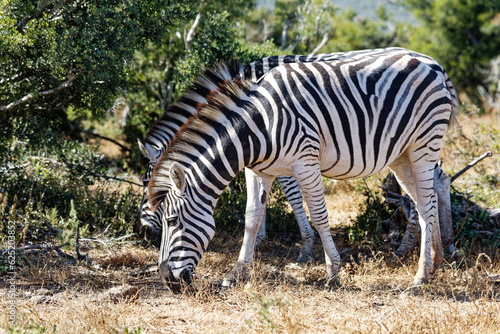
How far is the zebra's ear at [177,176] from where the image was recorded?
4328 millimetres

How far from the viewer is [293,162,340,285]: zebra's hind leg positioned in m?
4.80

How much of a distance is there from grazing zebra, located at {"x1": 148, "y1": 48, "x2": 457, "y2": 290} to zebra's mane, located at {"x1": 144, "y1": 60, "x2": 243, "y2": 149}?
0.04 meters

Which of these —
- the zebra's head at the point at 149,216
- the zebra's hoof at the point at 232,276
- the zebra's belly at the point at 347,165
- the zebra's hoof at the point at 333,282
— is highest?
the zebra's belly at the point at 347,165

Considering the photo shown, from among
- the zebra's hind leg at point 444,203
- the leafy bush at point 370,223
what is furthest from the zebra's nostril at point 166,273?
the zebra's hind leg at point 444,203

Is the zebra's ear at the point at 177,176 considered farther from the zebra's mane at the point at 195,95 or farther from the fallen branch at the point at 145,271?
the fallen branch at the point at 145,271

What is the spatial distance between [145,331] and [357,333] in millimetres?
1724

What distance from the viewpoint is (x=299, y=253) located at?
21.4ft

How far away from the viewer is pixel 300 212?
639 centimetres

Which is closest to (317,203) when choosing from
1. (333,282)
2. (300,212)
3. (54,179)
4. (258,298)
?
(333,282)

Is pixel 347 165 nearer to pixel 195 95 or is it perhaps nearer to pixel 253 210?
pixel 253 210

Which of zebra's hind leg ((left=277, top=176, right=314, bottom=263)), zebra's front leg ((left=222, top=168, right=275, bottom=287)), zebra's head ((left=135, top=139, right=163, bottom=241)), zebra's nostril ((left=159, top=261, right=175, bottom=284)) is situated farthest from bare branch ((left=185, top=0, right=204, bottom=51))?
zebra's nostril ((left=159, top=261, right=175, bottom=284))

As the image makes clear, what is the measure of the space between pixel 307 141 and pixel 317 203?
70 cm

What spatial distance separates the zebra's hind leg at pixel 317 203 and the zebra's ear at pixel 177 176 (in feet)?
3.76

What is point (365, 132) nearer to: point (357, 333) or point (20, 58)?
point (357, 333)
